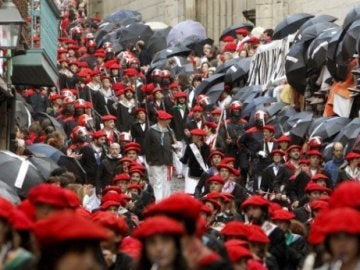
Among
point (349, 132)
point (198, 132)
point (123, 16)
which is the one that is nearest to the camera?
point (349, 132)

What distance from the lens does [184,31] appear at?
50.5m

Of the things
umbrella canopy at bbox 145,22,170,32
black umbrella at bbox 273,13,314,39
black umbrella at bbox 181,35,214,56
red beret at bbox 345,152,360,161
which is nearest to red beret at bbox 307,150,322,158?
red beret at bbox 345,152,360,161

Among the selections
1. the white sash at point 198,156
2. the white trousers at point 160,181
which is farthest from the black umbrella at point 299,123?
the white trousers at point 160,181

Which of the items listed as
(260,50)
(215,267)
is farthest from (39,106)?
(215,267)

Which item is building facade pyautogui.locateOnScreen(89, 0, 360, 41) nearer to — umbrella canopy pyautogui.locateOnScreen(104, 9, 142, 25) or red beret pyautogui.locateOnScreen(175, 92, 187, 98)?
umbrella canopy pyautogui.locateOnScreen(104, 9, 142, 25)

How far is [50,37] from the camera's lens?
30.7 m

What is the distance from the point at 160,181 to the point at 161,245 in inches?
820

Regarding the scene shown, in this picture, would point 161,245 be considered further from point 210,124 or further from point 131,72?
point 131,72

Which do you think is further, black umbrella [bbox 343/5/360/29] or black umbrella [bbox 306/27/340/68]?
black umbrella [bbox 306/27/340/68]

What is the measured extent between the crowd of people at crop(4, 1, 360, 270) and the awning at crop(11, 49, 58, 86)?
770 millimetres

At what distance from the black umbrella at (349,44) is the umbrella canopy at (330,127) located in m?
1.34

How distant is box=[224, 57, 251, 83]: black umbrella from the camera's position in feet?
131

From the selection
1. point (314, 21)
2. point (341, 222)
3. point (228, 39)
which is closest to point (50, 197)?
point (341, 222)

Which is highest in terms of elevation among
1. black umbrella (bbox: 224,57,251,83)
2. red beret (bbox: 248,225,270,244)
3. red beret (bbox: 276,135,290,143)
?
red beret (bbox: 248,225,270,244)
